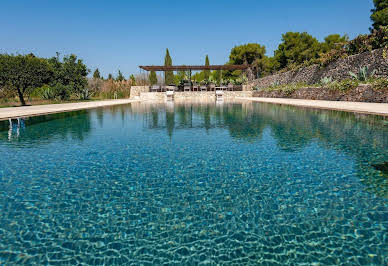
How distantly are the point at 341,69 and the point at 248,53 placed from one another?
1084 inches

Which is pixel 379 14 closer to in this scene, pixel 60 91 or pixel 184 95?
pixel 184 95

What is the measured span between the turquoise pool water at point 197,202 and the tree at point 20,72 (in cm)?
1208

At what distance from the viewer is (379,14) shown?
89.3ft

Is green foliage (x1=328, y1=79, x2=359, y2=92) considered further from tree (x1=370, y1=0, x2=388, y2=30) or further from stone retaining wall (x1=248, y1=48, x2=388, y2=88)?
tree (x1=370, y1=0, x2=388, y2=30)

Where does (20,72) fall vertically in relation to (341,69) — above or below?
below

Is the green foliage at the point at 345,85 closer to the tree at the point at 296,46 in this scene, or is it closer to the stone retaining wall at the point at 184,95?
the stone retaining wall at the point at 184,95

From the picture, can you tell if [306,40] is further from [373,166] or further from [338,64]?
[373,166]

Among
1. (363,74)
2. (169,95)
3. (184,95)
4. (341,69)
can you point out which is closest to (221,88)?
(184,95)

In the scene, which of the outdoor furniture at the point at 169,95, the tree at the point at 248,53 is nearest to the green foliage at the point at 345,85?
the outdoor furniture at the point at 169,95

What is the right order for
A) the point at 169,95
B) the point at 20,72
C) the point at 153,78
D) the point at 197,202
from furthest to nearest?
the point at 153,78 → the point at 169,95 → the point at 20,72 → the point at 197,202

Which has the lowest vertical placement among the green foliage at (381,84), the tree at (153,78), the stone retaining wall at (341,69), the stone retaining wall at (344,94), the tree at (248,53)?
the stone retaining wall at (344,94)

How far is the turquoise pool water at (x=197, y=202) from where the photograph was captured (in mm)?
2203


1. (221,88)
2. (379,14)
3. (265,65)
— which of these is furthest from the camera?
(265,65)

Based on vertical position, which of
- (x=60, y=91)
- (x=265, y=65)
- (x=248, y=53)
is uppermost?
(x=248, y=53)
